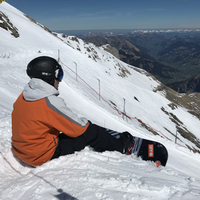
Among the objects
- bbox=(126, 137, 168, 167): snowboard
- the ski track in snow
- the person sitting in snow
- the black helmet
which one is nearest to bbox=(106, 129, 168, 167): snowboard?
bbox=(126, 137, 168, 167): snowboard

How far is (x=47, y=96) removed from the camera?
280 centimetres

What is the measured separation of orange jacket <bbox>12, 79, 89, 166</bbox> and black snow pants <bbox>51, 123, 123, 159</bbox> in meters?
0.42

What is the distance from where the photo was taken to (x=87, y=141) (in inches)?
144

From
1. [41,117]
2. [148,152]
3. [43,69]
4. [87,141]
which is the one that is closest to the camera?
[41,117]

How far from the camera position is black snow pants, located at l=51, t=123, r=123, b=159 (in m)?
3.53

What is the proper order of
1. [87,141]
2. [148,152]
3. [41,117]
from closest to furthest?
[41,117] < [87,141] < [148,152]

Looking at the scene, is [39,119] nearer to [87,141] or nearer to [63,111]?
[63,111]

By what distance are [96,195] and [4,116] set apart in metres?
4.53

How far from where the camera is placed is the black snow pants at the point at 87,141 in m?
3.53

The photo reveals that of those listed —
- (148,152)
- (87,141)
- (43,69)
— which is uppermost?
(43,69)

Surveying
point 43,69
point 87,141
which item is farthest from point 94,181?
point 43,69

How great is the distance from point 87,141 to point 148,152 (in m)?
1.74

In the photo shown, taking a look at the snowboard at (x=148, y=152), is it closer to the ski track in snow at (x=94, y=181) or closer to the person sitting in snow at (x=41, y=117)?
the ski track in snow at (x=94, y=181)

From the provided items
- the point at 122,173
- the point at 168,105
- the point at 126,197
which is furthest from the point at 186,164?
the point at 168,105
